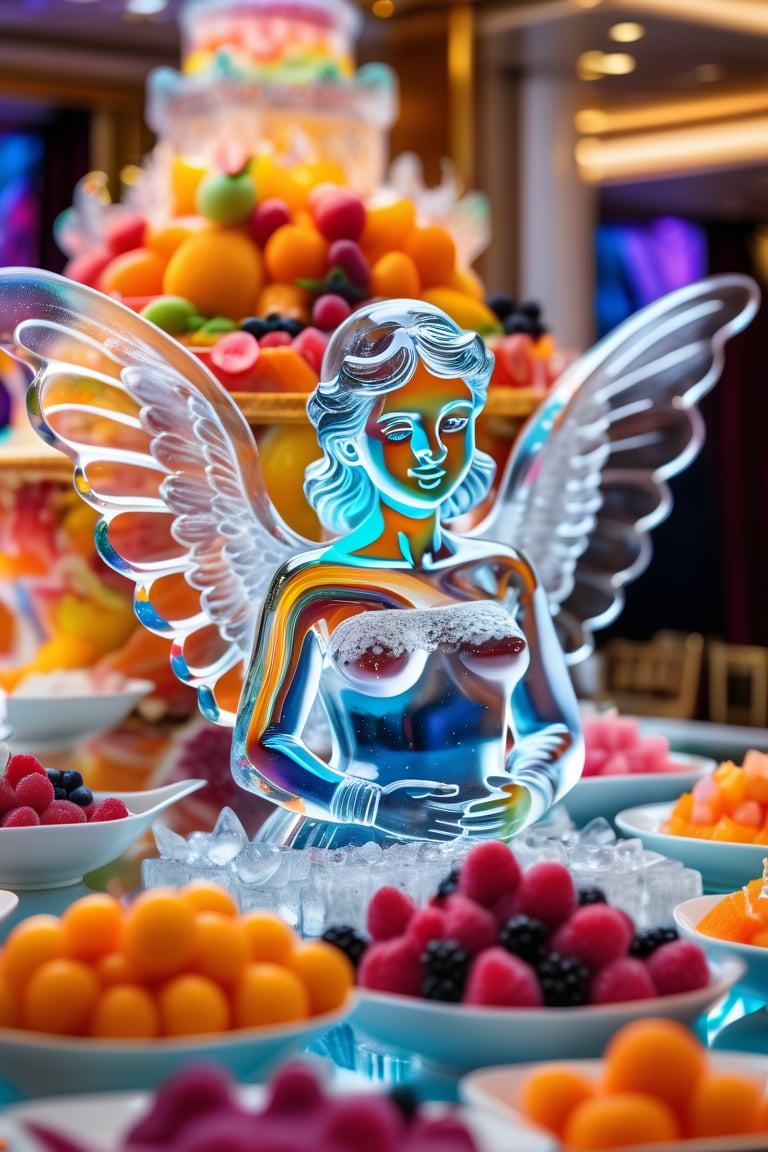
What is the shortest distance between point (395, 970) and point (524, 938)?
0.27 feet

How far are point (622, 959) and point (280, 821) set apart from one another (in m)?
0.50

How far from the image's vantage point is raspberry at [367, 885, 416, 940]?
3.26 ft

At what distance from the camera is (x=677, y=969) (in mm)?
942

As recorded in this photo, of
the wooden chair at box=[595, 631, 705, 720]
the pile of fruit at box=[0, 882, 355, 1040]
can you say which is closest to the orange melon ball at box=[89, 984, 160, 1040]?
the pile of fruit at box=[0, 882, 355, 1040]

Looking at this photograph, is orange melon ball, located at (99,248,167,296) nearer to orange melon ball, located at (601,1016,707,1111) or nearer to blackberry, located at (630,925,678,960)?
blackberry, located at (630,925,678,960)

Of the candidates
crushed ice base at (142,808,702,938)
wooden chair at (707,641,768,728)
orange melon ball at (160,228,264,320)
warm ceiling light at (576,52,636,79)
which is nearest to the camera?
crushed ice base at (142,808,702,938)

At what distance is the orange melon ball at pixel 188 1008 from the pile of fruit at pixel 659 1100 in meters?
0.20

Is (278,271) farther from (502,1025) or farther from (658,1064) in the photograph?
→ (658,1064)

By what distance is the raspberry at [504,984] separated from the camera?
35.7 inches

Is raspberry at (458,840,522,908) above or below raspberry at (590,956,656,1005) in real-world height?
above

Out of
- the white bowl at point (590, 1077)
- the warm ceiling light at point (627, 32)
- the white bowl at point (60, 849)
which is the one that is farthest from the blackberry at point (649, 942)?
the warm ceiling light at point (627, 32)

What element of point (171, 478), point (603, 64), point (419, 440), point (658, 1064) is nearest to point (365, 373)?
point (419, 440)

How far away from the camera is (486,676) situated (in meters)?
1.33

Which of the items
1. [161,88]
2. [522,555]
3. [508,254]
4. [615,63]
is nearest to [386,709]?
[522,555]
